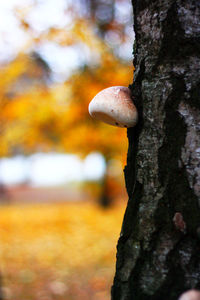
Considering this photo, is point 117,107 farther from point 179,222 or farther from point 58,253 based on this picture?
point 58,253

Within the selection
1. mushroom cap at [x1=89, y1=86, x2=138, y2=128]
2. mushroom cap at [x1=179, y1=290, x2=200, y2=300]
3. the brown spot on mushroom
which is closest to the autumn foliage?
mushroom cap at [x1=89, y1=86, x2=138, y2=128]

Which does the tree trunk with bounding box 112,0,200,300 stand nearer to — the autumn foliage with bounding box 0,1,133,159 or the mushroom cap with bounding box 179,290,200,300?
the mushroom cap with bounding box 179,290,200,300

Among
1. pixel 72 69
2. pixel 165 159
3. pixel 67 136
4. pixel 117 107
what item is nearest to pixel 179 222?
pixel 165 159

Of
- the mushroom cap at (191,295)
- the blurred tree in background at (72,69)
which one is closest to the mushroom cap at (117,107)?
the mushroom cap at (191,295)

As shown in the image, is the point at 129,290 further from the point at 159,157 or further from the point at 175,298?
the point at 159,157

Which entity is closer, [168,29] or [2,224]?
[168,29]

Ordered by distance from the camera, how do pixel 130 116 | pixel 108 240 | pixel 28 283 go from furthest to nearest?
1. pixel 108 240
2. pixel 28 283
3. pixel 130 116

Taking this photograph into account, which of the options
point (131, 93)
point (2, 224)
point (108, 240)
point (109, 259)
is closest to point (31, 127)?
point (2, 224)
